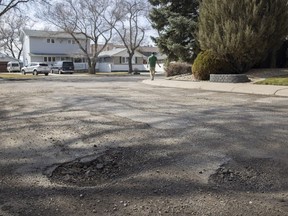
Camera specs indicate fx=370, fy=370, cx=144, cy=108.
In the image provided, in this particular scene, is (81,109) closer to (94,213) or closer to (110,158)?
(110,158)

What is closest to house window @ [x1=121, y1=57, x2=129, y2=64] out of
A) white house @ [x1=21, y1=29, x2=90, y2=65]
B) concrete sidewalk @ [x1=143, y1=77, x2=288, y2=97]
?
white house @ [x1=21, y1=29, x2=90, y2=65]

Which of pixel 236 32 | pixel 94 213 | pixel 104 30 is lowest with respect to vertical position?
pixel 94 213

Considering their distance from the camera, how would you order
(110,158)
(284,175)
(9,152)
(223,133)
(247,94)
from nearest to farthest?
(284,175) → (110,158) → (9,152) → (223,133) → (247,94)

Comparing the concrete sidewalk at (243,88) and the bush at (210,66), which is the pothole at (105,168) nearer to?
the concrete sidewalk at (243,88)

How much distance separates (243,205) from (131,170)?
158 cm

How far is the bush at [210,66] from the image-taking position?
19.2 metres

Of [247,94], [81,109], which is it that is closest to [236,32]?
[247,94]

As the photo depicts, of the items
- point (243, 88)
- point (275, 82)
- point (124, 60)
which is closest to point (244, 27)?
point (275, 82)

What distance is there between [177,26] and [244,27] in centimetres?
666

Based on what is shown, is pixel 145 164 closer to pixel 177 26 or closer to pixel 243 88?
pixel 243 88

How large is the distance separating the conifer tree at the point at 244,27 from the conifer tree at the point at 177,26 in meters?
3.98

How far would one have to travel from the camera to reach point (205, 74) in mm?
19594

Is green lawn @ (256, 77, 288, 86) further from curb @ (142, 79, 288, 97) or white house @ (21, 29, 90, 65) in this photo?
white house @ (21, 29, 90, 65)

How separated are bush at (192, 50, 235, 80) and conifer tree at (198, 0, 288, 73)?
36 cm
